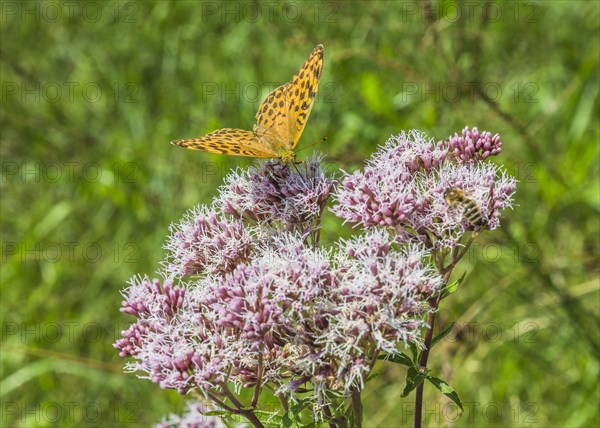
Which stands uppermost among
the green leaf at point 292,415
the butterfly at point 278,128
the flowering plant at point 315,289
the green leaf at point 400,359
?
the butterfly at point 278,128

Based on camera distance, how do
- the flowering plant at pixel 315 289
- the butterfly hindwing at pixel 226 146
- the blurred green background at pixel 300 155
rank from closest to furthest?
the flowering plant at pixel 315 289 < the butterfly hindwing at pixel 226 146 < the blurred green background at pixel 300 155

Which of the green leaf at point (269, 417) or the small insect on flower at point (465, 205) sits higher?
the small insect on flower at point (465, 205)

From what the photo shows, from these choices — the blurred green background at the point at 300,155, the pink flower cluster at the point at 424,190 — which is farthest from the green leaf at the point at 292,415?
the blurred green background at the point at 300,155

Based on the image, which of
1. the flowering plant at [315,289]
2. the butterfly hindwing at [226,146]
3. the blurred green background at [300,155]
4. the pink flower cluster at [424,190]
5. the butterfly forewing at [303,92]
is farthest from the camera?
the blurred green background at [300,155]

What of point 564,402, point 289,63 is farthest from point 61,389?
point 564,402

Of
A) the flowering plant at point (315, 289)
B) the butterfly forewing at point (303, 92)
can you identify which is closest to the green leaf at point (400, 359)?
the flowering plant at point (315, 289)

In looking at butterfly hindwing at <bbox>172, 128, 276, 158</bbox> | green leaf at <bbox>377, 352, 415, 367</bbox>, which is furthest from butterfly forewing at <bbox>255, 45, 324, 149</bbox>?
green leaf at <bbox>377, 352, 415, 367</bbox>

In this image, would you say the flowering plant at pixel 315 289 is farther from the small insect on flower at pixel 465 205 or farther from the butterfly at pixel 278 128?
the butterfly at pixel 278 128

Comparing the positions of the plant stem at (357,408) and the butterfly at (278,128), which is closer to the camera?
Result: the plant stem at (357,408)

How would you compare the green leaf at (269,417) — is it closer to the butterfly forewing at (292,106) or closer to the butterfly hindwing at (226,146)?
the butterfly hindwing at (226,146)
